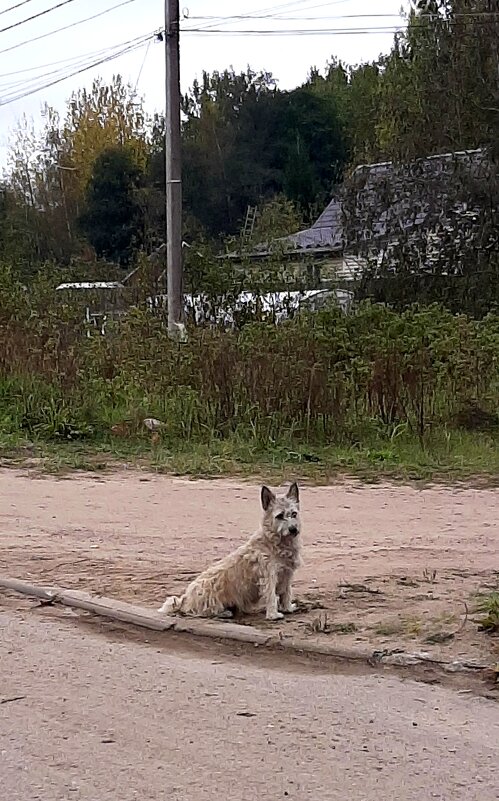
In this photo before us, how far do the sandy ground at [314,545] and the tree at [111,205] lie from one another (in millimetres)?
35008

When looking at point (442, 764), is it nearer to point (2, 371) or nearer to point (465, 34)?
point (2, 371)

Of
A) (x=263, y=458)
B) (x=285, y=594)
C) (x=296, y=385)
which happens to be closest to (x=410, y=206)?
(x=296, y=385)

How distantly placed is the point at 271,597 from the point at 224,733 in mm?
1971

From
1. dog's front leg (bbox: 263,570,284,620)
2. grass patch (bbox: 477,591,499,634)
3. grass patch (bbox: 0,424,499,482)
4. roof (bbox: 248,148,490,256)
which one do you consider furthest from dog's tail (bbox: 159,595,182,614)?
roof (bbox: 248,148,490,256)

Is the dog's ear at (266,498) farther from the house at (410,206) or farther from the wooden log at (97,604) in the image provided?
the house at (410,206)

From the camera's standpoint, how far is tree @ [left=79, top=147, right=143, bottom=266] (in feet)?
156

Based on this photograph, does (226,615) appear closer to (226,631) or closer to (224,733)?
(226,631)

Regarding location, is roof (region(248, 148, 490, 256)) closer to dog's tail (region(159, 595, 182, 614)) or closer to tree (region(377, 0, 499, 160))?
tree (region(377, 0, 499, 160))

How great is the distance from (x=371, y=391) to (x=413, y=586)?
7253 mm

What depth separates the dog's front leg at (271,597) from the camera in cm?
727

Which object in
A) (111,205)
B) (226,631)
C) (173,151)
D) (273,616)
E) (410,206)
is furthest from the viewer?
(111,205)

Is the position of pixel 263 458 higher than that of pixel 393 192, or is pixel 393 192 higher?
pixel 393 192

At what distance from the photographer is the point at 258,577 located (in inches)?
289

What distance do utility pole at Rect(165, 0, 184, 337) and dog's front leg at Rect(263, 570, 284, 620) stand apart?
486 inches
